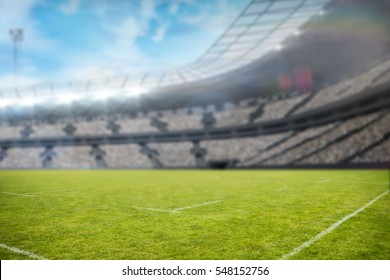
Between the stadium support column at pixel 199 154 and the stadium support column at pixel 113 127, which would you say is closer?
the stadium support column at pixel 199 154

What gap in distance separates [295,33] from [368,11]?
597cm

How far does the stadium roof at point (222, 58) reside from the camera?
74.4 ft

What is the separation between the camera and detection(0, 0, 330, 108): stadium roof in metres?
22.7

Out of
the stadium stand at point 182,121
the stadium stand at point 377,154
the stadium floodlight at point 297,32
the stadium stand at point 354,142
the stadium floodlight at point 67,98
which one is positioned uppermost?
the stadium floodlight at point 67,98

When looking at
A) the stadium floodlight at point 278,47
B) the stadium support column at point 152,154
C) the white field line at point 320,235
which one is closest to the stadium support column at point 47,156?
the stadium support column at point 152,154

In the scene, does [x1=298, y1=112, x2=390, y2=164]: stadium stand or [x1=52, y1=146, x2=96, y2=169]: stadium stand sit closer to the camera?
[x1=298, y1=112, x2=390, y2=164]: stadium stand

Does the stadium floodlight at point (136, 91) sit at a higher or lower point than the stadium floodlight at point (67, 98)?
lower

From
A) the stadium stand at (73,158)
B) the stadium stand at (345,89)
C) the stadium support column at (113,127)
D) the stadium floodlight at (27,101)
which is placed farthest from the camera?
the stadium floodlight at (27,101)

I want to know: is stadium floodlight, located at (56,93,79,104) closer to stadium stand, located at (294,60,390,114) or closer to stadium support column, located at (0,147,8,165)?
stadium support column, located at (0,147,8,165)

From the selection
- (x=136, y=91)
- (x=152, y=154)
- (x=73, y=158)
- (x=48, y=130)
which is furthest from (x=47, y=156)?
(x=136, y=91)

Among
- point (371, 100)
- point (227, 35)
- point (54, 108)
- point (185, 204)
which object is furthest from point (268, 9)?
point (54, 108)

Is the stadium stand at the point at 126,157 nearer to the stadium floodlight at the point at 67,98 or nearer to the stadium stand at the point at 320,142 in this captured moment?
the stadium floodlight at the point at 67,98

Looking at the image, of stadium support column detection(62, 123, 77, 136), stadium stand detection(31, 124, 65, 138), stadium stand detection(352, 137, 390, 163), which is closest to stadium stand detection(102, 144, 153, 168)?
stadium support column detection(62, 123, 77, 136)

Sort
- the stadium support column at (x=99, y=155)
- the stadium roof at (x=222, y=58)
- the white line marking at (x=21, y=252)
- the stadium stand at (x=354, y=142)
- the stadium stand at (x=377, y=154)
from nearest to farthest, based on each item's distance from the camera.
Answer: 1. the white line marking at (x=21, y=252)
2. the stadium stand at (x=377, y=154)
3. the stadium roof at (x=222, y=58)
4. the stadium stand at (x=354, y=142)
5. the stadium support column at (x=99, y=155)
